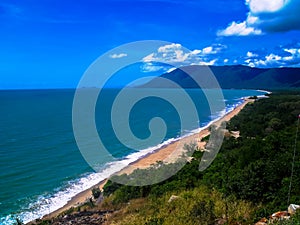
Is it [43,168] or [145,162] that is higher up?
[43,168]

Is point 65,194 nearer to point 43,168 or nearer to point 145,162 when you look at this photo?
point 43,168

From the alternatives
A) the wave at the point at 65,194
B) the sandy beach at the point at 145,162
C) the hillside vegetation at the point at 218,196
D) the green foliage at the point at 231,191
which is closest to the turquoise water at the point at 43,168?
the wave at the point at 65,194

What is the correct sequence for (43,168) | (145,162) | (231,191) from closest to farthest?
(231,191), (43,168), (145,162)

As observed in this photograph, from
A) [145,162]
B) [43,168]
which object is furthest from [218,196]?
[43,168]

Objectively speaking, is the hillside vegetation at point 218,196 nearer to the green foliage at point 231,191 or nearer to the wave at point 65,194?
the green foliage at point 231,191

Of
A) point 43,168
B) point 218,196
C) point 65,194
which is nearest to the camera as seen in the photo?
point 218,196

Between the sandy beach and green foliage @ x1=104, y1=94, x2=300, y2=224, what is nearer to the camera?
green foliage @ x1=104, y1=94, x2=300, y2=224

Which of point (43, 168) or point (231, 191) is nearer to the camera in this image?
point (231, 191)

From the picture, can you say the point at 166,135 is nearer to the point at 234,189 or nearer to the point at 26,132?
the point at 26,132

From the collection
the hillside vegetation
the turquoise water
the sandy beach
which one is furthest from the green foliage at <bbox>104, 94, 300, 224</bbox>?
the turquoise water

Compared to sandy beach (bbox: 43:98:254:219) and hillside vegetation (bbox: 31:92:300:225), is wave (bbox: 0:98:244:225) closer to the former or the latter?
sandy beach (bbox: 43:98:254:219)

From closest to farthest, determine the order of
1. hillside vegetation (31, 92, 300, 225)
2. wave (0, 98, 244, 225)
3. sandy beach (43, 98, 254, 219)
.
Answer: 1. hillside vegetation (31, 92, 300, 225)
2. wave (0, 98, 244, 225)
3. sandy beach (43, 98, 254, 219)
